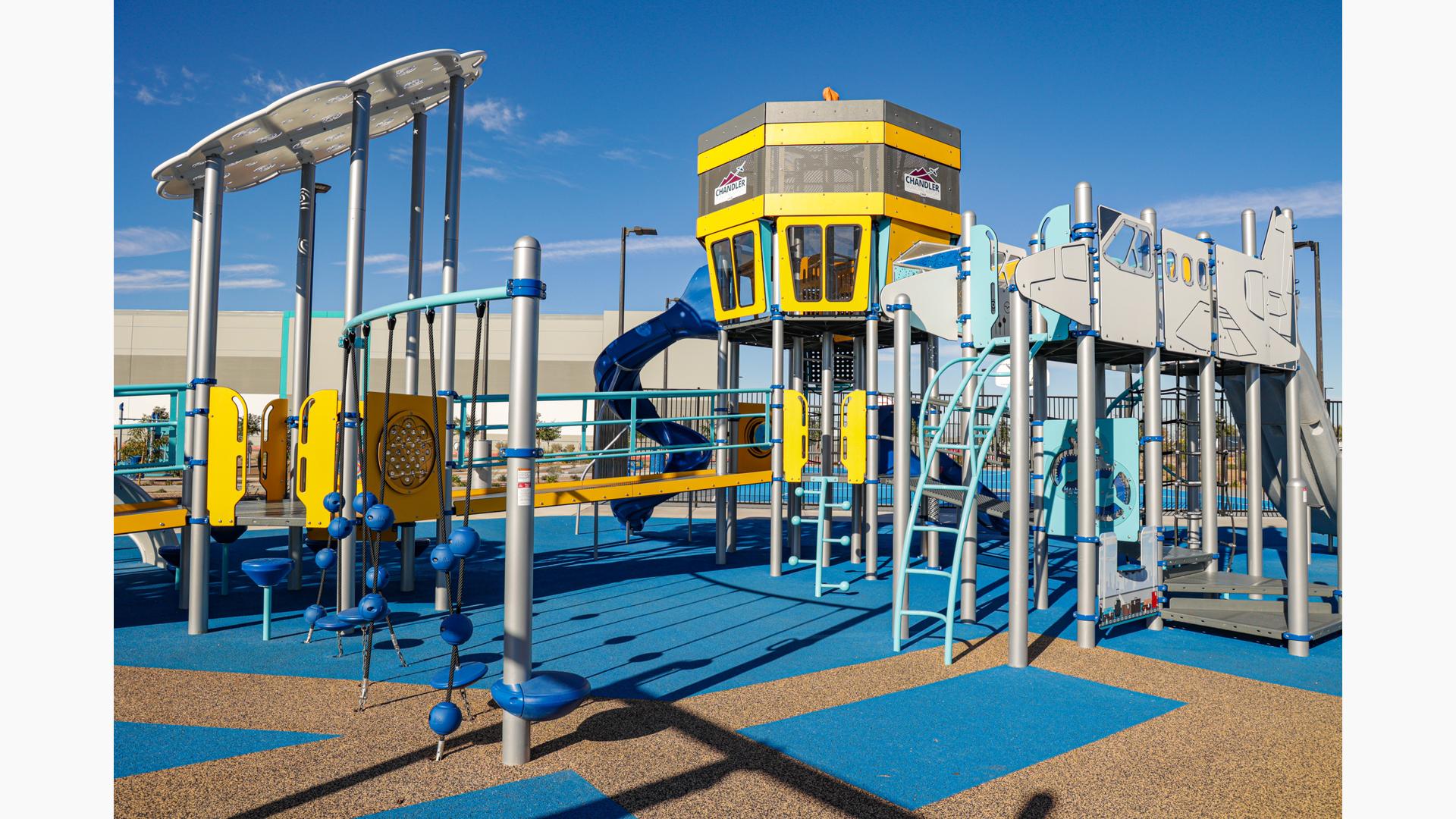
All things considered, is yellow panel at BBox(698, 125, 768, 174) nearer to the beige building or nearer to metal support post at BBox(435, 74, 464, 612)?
metal support post at BBox(435, 74, 464, 612)

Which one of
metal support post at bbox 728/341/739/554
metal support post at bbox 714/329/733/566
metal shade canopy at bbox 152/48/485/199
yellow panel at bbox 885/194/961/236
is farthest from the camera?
metal support post at bbox 728/341/739/554

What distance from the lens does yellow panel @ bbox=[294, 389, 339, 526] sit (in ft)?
27.2

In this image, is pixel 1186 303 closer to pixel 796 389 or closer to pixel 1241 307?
pixel 1241 307

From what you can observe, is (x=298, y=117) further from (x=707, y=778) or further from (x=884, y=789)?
(x=884, y=789)

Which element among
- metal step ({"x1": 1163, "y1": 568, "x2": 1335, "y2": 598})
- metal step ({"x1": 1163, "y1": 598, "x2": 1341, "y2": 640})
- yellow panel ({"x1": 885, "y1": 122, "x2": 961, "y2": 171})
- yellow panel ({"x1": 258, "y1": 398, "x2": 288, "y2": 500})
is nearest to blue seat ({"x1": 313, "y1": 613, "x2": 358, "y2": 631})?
yellow panel ({"x1": 258, "y1": 398, "x2": 288, "y2": 500})

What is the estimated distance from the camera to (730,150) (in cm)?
1339

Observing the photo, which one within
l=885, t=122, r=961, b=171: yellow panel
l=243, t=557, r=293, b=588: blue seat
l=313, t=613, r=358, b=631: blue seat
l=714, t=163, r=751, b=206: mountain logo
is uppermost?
l=885, t=122, r=961, b=171: yellow panel

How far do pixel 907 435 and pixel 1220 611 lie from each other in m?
3.75

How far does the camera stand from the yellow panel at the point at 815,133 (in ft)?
41.4

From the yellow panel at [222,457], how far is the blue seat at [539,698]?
496cm

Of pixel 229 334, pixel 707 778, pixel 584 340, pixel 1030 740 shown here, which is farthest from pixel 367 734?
pixel 229 334

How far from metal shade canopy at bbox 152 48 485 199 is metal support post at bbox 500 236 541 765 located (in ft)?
16.7

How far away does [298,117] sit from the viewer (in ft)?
29.8

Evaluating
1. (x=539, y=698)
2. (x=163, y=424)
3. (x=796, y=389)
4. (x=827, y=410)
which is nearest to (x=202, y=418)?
(x=163, y=424)
